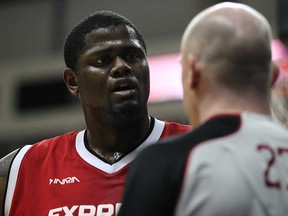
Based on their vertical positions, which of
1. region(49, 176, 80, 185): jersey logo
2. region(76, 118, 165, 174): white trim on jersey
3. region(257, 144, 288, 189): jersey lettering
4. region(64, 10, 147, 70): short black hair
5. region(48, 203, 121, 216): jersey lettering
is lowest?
region(48, 203, 121, 216): jersey lettering

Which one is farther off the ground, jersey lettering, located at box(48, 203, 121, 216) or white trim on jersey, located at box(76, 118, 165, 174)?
white trim on jersey, located at box(76, 118, 165, 174)

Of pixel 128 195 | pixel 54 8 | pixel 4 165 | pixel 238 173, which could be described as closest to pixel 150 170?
pixel 128 195

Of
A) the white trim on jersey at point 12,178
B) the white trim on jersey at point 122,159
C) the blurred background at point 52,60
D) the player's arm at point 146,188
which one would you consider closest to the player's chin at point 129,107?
the white trim on jersey at point 122,159

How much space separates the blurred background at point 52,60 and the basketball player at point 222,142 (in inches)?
330

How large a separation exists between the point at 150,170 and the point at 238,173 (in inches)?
9.5

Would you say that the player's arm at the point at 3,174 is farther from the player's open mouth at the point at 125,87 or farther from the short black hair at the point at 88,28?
the player's open mouth at the point at 125,87

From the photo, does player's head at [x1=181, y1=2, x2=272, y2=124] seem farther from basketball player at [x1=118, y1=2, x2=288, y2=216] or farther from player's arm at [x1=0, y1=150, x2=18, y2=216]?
player's arm at [x1=0, y1=150, x2=18, y2=216]

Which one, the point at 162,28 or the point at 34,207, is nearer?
the point at 34,207

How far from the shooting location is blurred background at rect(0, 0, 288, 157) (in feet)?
36.2

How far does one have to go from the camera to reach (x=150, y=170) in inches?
77.9

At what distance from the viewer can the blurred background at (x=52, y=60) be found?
36.2ft

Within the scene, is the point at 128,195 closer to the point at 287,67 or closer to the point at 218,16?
the point at 218,16

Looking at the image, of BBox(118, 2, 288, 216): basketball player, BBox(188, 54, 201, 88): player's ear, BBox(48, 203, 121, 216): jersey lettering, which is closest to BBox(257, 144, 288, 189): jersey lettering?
BBox(118, 2, 288, 216): basketball player

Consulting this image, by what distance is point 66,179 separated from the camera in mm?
3334
